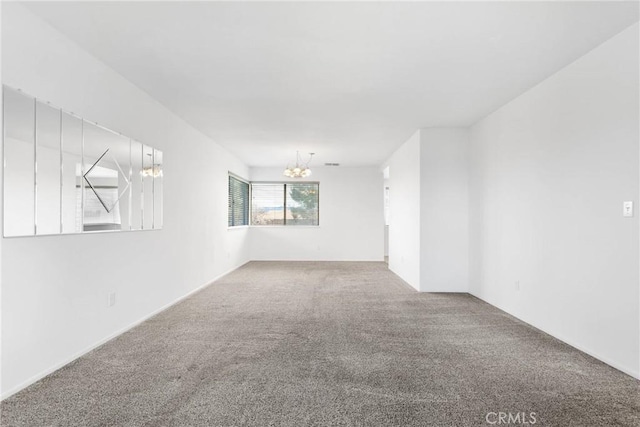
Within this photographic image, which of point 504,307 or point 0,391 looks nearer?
point 0,391

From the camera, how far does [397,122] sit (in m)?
5.02

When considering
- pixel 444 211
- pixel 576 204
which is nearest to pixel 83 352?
pixel 576 204

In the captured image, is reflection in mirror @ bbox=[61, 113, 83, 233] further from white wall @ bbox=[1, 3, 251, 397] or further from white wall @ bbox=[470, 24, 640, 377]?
white wall @ bbox=[470, 24, 640, 377]

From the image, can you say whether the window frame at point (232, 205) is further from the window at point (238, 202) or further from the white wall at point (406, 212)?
the white wall at point (406, 212)

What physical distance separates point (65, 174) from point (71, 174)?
0.21 feet

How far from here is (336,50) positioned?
2838 millimetres

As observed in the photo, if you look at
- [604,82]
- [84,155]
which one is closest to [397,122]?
[604,82]

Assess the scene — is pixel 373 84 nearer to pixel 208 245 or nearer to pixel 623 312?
pixel 623 312

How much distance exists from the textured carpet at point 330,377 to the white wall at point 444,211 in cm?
121

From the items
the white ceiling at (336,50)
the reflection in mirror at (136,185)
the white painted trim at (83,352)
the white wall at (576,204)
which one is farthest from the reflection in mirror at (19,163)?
the white wall at (576,204)

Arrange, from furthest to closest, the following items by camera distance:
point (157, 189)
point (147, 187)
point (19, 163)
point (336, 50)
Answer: point (157, 189) → point (147, 187) → point (336, 50) → point (19, 163)

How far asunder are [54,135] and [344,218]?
7.42m

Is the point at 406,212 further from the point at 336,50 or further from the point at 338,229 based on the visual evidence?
the point at 336,50

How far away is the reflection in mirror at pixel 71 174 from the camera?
2.66 m
